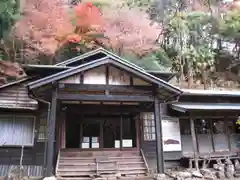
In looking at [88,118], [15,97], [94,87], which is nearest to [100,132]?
[88,118]

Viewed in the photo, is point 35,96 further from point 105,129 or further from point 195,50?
point 195,50

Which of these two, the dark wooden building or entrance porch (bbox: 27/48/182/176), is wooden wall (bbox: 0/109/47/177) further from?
entrance porch (bbox: 27/48/182/176)

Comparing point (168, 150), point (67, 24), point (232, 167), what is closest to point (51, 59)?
point (67, 24)

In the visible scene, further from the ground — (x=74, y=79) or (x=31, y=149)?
(x=74, y=79)

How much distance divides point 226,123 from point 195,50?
41.4ft

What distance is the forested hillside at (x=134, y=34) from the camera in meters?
17.0

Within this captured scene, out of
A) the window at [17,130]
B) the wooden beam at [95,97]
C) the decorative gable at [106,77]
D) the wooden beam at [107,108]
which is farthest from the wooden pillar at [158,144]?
the window at [17,130]

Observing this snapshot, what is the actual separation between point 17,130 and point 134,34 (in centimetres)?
→ 1272

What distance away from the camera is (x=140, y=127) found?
37.7 feet

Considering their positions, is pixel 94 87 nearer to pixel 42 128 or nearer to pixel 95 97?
pixel 95 97

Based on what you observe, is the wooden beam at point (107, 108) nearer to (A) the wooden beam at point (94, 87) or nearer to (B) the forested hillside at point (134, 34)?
(A) the wooden beam at point (94, 87)

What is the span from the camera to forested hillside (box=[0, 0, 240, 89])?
55.6ft

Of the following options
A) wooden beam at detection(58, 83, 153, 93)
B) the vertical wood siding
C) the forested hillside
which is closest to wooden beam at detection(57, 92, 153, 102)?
wooden beam at detection(58, 83, 153, 93)

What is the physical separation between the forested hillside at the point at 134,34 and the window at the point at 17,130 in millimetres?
4284
